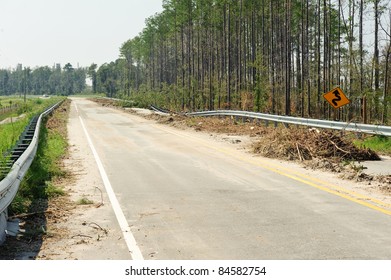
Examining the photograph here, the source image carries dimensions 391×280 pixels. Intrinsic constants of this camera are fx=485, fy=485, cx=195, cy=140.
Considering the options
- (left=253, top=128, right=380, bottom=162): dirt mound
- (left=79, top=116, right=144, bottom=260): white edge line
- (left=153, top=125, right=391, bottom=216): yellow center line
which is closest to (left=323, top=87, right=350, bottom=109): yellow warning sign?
(left=253, top=128, right=380, bottom=162): dirt mound

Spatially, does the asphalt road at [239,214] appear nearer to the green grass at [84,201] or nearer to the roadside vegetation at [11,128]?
the green grass at [84,201]

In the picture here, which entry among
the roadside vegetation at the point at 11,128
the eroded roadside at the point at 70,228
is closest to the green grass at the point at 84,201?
the eroded roadside at the point at 70,228

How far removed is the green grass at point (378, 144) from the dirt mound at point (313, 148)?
2.14m

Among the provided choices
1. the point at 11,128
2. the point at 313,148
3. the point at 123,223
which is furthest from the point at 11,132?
the point at 123,223

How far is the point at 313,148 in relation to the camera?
14406mm

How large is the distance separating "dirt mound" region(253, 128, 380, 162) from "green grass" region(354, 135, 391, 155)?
214 cm

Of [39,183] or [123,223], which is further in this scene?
[39,183]

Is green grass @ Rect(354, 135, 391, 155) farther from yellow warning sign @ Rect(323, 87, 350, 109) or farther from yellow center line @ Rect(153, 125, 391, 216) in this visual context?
yellow center line @ Rect(153, 125, 391, 216)

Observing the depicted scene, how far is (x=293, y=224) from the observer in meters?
7.14

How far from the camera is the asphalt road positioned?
5.95m

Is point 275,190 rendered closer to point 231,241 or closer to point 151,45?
point 231,241

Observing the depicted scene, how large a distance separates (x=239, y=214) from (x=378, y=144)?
11.3 metres

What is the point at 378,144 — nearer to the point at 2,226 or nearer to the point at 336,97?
the point at 336,97

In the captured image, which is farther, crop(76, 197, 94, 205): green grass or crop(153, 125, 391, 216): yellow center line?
crop(76, 197, 94, 205): green grass
